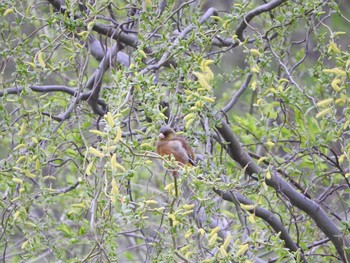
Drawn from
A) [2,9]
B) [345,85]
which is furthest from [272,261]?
[2,9]

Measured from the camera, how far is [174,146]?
3906 millimetres

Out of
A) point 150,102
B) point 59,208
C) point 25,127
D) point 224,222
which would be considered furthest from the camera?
point 59,208

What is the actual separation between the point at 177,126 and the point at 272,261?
1.25m

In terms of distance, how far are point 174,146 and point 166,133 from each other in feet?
0.51

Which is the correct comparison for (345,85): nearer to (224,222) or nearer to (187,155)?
(187,155)

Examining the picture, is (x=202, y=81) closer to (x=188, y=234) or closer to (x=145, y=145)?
(x=145, y=145)

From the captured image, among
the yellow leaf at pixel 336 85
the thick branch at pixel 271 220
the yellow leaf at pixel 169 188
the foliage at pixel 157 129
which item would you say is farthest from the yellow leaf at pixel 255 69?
the thick branch at pixel 271 220

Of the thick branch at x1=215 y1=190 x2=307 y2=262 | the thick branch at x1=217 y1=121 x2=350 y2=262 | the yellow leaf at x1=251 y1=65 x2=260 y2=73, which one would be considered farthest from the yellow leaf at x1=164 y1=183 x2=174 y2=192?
the thick branch at x1=217 y1=121 x2=350 y2=262

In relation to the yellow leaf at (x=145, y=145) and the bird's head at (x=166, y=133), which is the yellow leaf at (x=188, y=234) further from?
the bird's head at (x=166, y=133)

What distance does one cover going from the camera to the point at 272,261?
491cm

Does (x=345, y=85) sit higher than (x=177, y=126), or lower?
higher

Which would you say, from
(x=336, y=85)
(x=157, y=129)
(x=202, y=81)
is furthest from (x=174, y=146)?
(x=336, y=85)

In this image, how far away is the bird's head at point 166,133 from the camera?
3.69m

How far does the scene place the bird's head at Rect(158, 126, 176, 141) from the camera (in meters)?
3.69
